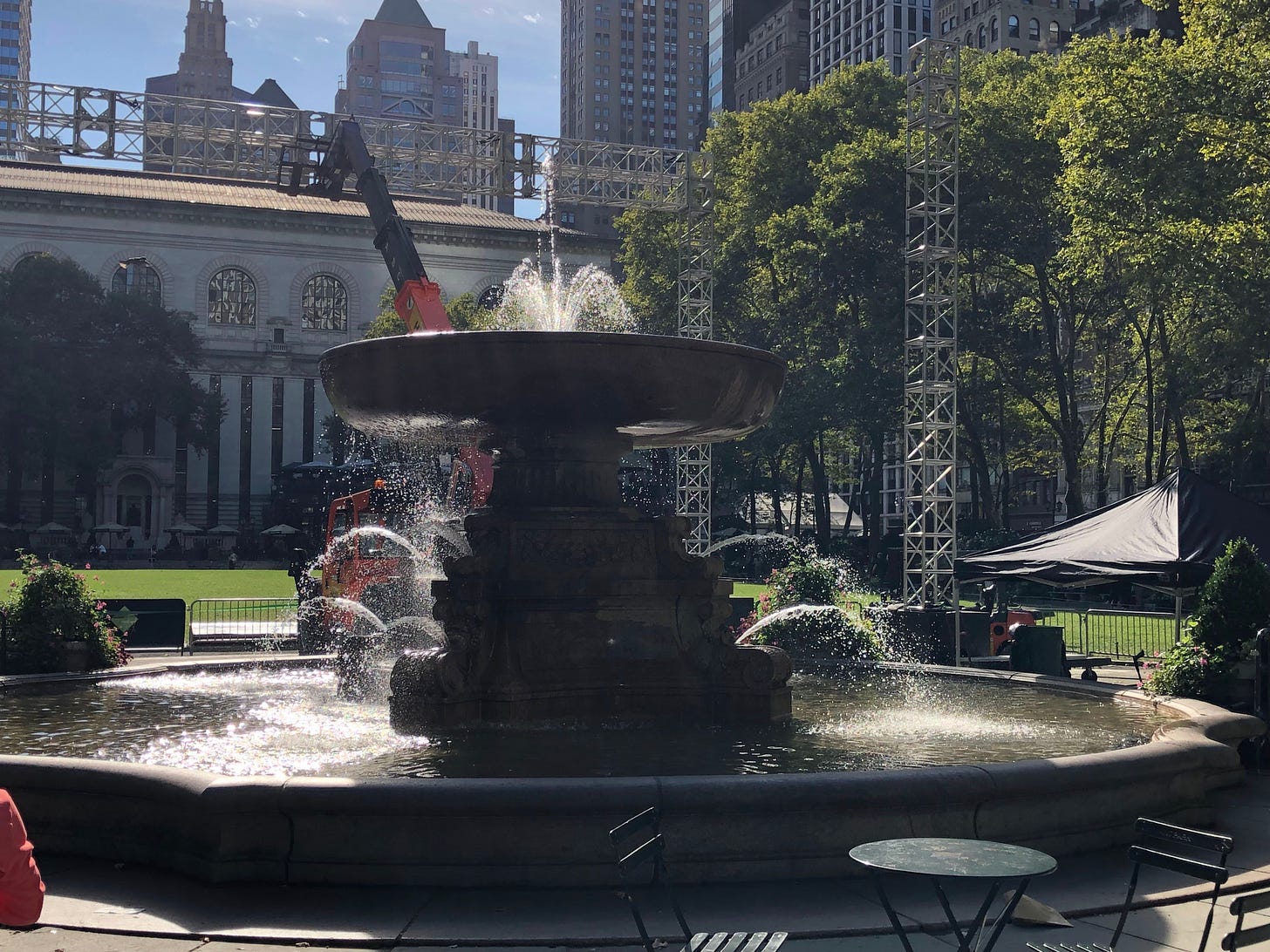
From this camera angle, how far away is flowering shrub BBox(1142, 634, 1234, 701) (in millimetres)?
11023

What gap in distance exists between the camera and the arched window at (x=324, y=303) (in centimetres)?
8131

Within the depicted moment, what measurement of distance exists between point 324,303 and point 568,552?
246ft

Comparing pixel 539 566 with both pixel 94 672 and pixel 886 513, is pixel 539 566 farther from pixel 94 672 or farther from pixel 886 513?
pixel 886 513

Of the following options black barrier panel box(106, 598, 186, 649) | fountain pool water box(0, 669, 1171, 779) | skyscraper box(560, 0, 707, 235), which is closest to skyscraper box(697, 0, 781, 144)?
skyscraper box(560, 0, 707, 235)

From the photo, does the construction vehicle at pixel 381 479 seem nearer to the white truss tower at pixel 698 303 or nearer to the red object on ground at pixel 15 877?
the white truss tower at pixel 698 303

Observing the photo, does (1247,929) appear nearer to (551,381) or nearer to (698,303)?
(551,381)

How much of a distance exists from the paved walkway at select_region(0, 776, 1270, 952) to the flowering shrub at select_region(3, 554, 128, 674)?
772cm

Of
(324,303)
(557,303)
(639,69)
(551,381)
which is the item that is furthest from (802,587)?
(639,69)

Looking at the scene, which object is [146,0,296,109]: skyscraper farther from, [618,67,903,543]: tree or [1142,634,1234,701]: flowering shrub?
[1142,634,1234,701]: flowering shrub

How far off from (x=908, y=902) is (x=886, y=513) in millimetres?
96855

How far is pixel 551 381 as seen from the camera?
9539 mm

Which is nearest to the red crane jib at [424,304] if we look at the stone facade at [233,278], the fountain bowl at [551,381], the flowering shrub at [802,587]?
the flowering shrub at [802,587]

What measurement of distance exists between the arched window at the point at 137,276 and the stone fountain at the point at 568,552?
73023mm

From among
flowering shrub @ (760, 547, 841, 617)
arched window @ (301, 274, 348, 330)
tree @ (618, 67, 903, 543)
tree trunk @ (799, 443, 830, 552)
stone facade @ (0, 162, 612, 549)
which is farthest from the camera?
arched window @ (301, 274, 348, 330)
